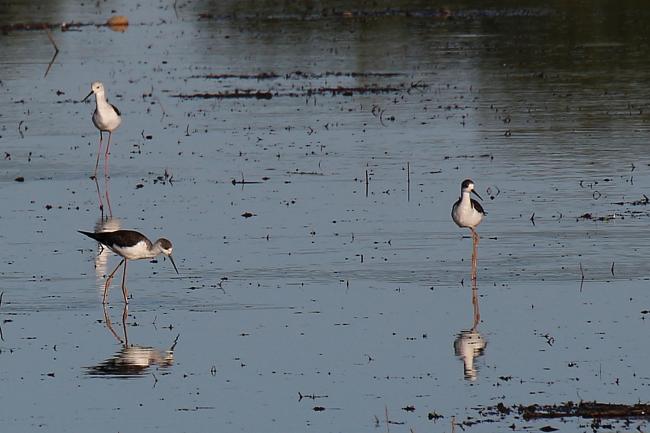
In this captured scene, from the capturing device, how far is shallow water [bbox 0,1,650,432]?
11.7m

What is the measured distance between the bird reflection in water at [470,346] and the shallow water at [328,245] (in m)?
0.06

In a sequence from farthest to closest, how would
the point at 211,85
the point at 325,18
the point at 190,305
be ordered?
the point at 325,18 < the point at 211,85 < the point at 190,305

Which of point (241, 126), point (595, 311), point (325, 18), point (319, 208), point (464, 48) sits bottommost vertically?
point (595, 311)

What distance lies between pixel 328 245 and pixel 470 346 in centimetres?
459

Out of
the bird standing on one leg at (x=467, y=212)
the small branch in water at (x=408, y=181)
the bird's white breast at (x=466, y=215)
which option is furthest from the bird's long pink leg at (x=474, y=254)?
the small branch in water at (x=408, y=181)

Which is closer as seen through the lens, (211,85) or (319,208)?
(319,208)

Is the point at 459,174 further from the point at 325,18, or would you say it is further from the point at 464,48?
the point at 325,18

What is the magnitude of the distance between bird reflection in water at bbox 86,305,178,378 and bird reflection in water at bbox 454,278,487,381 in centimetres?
225

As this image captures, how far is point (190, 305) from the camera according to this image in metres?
14.7

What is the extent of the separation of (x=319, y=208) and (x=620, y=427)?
9782 mm

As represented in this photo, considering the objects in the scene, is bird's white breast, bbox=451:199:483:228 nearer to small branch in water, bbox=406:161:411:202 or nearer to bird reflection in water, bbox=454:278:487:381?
bird reflection in water, bbox=454:278:487:381

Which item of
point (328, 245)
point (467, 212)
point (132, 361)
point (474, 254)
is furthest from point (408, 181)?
point (132, 361)

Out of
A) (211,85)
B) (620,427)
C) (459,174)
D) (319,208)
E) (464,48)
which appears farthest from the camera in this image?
(464,48)

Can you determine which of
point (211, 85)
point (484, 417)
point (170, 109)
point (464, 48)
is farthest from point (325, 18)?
point (484, 417)
